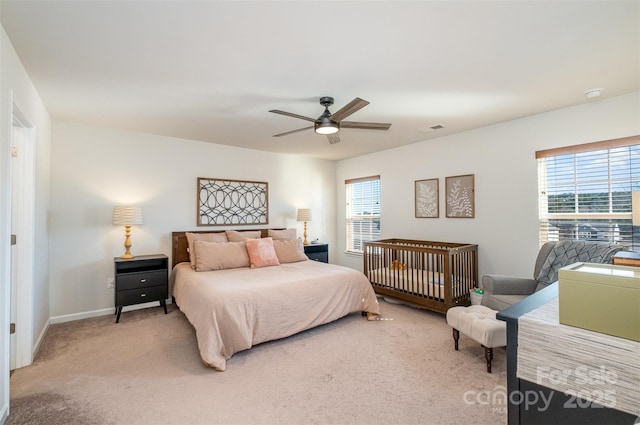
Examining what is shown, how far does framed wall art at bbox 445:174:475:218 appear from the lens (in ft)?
13.1

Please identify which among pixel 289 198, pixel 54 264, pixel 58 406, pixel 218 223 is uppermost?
pixel 289 198

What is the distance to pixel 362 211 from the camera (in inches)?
225

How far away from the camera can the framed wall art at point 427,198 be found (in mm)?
4402

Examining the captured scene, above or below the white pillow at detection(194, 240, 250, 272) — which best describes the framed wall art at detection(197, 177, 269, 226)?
above

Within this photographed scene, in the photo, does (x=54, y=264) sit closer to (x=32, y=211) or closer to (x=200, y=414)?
(x=32, y=211)

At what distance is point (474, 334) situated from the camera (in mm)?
2383

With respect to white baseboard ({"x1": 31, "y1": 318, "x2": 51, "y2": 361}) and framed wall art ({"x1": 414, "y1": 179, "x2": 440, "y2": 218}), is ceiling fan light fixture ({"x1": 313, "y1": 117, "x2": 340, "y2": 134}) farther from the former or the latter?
white baseboard ({"x1": 31, "y1": 318, "x2": 51, "y2": 361})

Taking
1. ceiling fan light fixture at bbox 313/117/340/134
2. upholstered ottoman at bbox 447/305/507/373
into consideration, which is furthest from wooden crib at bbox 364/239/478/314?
ceiling fan light fixture at bbox 313/117/340/134

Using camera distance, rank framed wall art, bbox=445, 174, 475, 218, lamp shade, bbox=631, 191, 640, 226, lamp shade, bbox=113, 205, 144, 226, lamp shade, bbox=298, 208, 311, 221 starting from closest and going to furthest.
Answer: lamp shade, bbox=631, 191, 640, 226 → lamp shade, bbox=113, 205, 144, 226 → framed wall art, bbox=445, 174, 475, 218 → lamp shade, bbox=298, 208, 311, 221

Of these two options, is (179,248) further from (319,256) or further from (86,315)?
(319,256)

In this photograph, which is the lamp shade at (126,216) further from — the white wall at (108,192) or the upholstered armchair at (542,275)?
the upholstered armchair at (542,275)

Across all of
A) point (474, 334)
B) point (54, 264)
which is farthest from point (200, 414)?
point (54, 264)

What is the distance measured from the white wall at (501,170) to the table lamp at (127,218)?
3853mm

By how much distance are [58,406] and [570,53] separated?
14.2 feet
